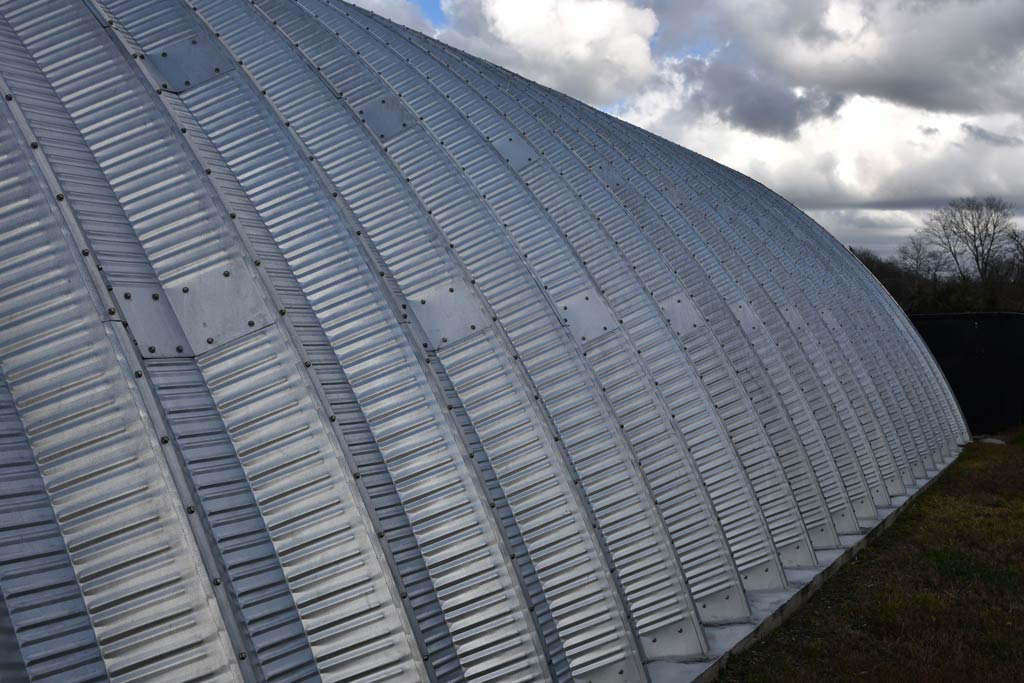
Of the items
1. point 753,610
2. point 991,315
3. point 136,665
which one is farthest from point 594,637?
point 991,315

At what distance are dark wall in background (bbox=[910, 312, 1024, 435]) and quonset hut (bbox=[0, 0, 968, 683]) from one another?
78.9 ft

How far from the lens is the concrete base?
10.4 m

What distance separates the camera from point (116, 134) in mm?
8039

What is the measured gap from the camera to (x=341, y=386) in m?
8.27

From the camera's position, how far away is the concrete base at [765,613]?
10.4m

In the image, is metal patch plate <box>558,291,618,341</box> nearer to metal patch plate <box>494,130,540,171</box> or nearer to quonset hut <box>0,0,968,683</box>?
quonset hut <box>0,0,968,683</box>

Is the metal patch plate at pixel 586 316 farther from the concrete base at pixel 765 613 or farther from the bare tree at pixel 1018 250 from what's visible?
the bare tree at pixel 1018 250

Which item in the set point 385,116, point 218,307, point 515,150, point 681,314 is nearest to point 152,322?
point 218,307

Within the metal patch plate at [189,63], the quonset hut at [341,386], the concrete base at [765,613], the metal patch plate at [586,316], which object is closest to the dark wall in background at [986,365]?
the concrete base at [765,613]

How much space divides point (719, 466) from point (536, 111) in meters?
7.44

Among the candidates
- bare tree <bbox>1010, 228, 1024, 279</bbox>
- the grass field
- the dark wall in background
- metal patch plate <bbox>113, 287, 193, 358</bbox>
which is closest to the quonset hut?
metal patch plate <bbox>113, 287, 193, 358</bbox>

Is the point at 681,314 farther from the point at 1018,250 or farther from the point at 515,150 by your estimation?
the point at 1018,250

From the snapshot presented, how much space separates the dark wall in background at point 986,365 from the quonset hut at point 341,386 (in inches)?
946

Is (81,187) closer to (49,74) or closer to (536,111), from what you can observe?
(49,74)
